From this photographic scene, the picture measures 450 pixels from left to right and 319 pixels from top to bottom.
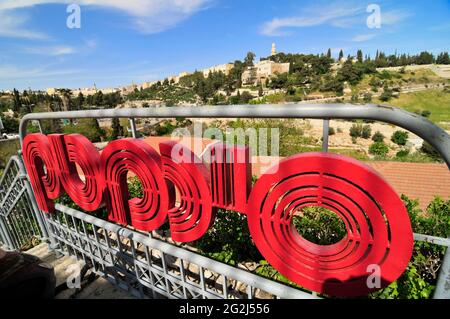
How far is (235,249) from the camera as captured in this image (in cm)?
458

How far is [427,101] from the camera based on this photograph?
5809 cm

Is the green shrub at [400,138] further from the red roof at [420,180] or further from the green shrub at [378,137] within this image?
the red roof at [420,180]

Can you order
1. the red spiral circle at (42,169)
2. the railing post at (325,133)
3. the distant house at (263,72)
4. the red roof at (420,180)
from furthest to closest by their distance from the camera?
1. the distant house at (263,72)
2. the red roof at (420,180)
3. the red spiral circle at (42,169)
4. the railing post at (325,133)

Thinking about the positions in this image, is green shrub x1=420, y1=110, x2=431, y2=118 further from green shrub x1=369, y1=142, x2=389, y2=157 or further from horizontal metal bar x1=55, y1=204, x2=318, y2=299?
horizontal metal bar x1=55, y1=204, x2=318, y2=299

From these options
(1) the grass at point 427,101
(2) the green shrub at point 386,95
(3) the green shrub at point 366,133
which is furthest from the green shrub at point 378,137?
(2) the green shrub at point 386,95

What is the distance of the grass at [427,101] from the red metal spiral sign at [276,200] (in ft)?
210

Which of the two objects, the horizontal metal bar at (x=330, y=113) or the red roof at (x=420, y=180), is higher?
the horizontal metal bar at (x=330, y=113)

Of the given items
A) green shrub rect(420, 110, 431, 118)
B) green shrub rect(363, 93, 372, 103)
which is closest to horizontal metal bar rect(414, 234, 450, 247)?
green shrub rect(363, 93, 372, 103)

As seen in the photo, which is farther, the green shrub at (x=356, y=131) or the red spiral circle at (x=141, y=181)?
the green shrub at (x=356, y=131)

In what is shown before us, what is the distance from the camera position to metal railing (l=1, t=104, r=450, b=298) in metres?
1.32

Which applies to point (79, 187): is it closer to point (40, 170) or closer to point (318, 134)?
point (40, 170)

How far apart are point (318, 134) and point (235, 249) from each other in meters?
37.5

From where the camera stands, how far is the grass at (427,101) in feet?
181

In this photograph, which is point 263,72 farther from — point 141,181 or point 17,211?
point 141,181
